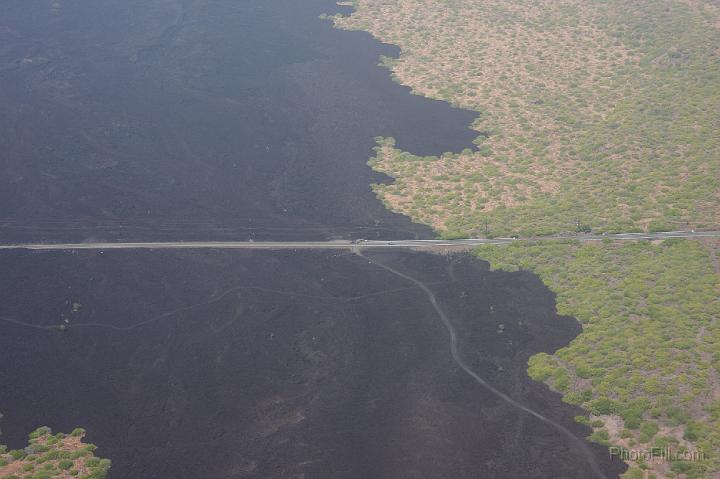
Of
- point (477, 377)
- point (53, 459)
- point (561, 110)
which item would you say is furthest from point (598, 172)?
point (53, 459)

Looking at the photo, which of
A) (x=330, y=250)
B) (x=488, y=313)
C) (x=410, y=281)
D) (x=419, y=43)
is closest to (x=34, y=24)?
(x=419, y=43)

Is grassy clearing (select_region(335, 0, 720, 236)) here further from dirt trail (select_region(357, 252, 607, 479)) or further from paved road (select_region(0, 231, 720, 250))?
dirt trail (select_region(357, 252, 607, 479))

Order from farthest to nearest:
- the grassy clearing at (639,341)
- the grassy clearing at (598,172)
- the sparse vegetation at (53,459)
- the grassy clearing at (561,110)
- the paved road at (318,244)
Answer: the grassy clearing at (561,110) < the paved road at (318,244) < the grassy clearing at (598,172) < the grassy clearing at (639,341) < the sparse vegetation at (53,459)

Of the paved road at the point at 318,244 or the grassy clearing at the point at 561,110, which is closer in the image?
the paved road at the point at 318,244

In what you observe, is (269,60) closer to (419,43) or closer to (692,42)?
(419,43)

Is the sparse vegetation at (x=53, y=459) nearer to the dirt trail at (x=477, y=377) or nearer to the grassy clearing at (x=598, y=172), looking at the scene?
the dirt trail at (x=477, y=377)

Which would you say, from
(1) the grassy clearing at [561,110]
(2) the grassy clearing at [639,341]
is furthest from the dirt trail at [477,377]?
(1) the grassy clearing at [561,110]

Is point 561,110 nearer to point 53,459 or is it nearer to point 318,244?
point 318,244
